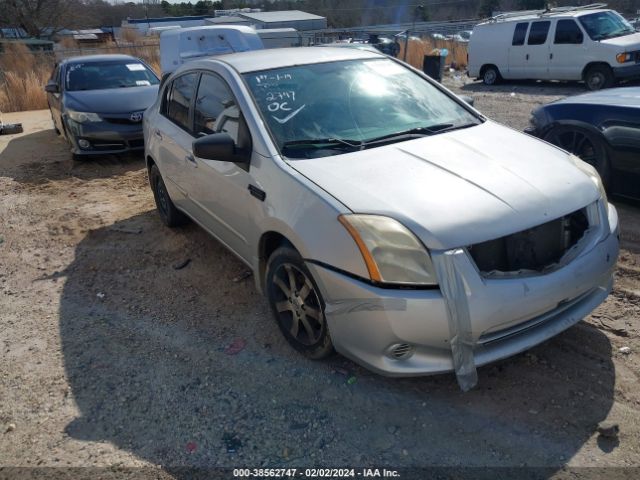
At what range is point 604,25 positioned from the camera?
13.8 m

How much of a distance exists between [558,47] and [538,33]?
Answer: 847mm

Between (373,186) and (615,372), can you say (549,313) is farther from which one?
(373,186)

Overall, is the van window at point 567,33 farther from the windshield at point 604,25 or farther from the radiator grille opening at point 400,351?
the radiator grille opening at point 400,351

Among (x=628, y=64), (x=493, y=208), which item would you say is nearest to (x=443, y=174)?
(x=493, y=208)

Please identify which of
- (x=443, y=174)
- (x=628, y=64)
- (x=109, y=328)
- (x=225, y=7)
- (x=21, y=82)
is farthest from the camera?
(x=225, y=7)

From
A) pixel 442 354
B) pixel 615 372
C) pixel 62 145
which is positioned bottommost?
pixel 62 145

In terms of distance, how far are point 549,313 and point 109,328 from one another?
2.93 metres

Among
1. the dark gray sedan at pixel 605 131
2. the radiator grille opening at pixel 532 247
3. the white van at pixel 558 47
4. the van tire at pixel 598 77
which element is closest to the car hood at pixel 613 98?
the dark gray sedan at pixel 605 131

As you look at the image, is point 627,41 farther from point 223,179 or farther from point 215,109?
point 223,179

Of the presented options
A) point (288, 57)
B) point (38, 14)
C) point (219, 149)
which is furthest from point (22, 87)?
point (38, 14)

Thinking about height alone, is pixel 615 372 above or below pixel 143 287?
above

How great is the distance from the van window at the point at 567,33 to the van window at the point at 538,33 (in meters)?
0.34

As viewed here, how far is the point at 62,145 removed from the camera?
33.8ft

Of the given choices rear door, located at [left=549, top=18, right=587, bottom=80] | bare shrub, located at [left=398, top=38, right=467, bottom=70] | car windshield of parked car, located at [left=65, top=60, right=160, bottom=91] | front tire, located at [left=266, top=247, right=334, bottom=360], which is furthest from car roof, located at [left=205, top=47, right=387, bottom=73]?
bare shrub, located at [left=398, top=38, right=467, bottom=70]
